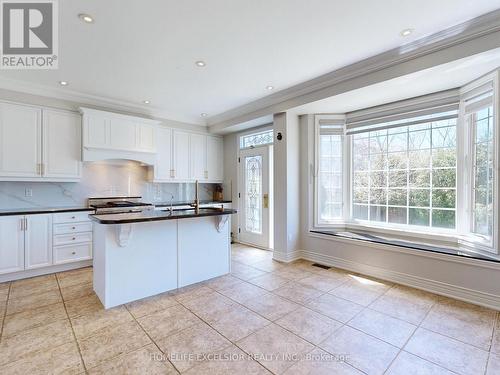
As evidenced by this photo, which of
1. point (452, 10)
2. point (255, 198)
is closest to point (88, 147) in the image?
point (255, 198)

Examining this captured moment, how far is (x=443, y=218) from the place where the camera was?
3309mm

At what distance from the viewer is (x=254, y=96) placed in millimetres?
4180

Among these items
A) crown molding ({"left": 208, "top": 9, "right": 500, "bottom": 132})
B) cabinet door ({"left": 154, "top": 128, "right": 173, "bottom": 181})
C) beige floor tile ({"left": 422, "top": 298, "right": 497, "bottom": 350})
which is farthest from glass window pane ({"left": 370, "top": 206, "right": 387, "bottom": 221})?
cabinet door ({"left": 154, "top": 128, "right": 173, "bottom": 181})

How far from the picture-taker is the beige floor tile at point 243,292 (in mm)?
2879

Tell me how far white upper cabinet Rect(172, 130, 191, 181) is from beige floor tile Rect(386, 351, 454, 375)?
4465 mm

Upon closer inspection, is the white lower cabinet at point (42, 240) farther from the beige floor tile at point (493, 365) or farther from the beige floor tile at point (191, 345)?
the beige floor tile at point (493, 365)

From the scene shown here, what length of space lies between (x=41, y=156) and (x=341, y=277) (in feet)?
15.4

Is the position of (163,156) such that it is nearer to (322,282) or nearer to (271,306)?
(271,306)

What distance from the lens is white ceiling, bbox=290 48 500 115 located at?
2495 millimetres

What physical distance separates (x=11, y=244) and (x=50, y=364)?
2.37 meters

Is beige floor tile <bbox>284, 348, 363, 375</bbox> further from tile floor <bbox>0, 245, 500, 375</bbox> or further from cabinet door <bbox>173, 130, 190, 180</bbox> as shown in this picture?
cabinet door <bbox>173, 130, 190, 180</bbox>

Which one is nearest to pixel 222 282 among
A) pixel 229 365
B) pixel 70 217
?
pixel 229 365

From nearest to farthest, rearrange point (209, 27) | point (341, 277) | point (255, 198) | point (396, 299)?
point (209, 27) → point (396, 299) → point (341, 277) → point (255, 198)

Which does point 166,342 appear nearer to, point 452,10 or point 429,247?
point 429,247
